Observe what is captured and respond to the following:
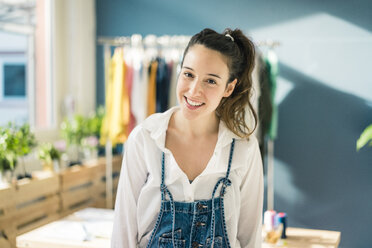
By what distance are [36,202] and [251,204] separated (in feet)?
6.17

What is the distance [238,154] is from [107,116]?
217 centimetres

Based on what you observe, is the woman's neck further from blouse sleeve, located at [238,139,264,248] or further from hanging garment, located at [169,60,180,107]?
hanging garment, located at [169,60,180,107]

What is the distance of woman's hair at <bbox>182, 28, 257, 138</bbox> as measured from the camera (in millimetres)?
1616

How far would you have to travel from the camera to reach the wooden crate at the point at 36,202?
109 inches

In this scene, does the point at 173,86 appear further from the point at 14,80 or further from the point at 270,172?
the point at 14,80

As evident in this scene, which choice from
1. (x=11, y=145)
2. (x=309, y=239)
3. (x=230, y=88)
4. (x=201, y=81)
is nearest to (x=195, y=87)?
(x=201, y=81)

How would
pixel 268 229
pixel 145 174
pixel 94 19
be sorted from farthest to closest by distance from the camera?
pixel 94 19, pixel 268 229, pixel 145 174

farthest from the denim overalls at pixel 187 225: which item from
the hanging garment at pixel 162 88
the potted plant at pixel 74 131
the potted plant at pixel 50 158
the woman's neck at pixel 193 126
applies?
the potted plant at pixel 74 131

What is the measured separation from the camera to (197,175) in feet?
5.47

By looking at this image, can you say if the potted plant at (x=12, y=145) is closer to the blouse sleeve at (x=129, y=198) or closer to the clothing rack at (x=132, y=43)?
the clothing rack at (x=132, y=43)

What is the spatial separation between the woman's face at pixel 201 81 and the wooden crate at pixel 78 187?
6.20ft

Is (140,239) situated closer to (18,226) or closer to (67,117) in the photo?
(18,226)

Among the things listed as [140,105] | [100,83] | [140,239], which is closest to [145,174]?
[140,239]

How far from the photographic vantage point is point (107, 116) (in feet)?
11.9
